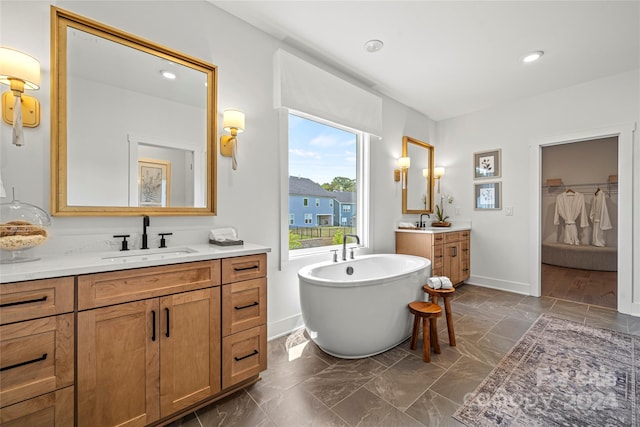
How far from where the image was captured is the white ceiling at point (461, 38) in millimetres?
2076

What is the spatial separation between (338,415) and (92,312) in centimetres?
137

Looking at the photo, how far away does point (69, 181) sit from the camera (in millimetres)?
1524

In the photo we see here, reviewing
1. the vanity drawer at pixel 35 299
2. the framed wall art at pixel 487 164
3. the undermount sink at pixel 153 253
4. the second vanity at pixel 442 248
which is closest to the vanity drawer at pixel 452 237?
the second vanity at pixel 442 248

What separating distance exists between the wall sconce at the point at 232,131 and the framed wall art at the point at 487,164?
3.73m

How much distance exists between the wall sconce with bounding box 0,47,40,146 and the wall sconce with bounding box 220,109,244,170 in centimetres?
100

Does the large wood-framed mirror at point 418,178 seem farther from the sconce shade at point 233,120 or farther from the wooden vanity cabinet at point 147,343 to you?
the wooden vanity cabinet at point 147,343

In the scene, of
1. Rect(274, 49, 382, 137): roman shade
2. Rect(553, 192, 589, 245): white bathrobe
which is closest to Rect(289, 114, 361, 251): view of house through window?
Rect(274, 49, 382, 137): roman shade

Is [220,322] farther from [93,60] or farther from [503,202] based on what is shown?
[503,202]

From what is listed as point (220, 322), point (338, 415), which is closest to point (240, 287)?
point (220, 322)

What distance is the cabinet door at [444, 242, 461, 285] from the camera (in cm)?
362

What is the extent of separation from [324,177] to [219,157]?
1333 mm

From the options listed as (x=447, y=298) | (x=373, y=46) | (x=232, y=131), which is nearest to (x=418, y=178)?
(x=373, y=46)

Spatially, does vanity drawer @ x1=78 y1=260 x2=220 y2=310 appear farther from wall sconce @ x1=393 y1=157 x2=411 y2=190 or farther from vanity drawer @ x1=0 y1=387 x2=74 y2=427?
wall sconce @ x1=393 y1=157 x2=411 y2=190

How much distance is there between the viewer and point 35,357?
105cm
